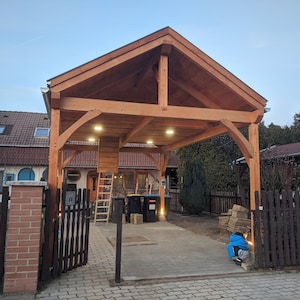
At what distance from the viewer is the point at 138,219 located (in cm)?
1148

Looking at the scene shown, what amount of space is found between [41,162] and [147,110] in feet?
44.2

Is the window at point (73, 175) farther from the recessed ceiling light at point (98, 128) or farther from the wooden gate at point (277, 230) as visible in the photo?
the wooden gate at point (277, 230)

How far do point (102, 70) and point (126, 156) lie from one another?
1408 cm

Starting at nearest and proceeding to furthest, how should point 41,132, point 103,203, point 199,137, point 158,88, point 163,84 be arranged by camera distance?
1. point 163,84
2. point 158,88
3. point 199,137
4. point 103,203
5. point 41,132

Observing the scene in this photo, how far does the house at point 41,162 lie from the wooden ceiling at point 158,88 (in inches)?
398

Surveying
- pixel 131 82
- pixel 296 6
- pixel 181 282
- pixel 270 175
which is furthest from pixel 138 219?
pixel 296 6

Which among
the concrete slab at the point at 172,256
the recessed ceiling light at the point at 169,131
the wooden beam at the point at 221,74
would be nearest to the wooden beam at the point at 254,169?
the wooden beam at the point at 221,74

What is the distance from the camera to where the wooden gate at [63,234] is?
451 centimetres

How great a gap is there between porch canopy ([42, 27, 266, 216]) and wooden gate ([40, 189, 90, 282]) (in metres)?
0.39

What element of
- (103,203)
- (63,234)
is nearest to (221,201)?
(103,203)

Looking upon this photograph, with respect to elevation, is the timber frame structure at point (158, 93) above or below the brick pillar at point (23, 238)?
above

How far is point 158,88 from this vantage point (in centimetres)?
600

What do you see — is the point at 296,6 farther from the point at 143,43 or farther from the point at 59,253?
the point at 59,253

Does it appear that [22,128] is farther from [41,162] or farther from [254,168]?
[254,168]
